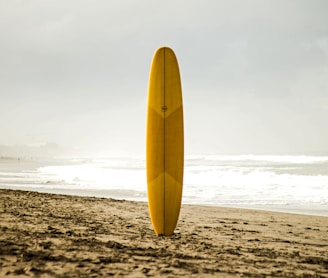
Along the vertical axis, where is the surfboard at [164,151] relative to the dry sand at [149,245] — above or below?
above

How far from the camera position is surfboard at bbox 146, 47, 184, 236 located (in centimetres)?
541

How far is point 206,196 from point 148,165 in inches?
215

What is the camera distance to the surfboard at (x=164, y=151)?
5406mm

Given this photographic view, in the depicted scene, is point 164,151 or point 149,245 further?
point 164,151

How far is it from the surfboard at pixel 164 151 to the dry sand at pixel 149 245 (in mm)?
394

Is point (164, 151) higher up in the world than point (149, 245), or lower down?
higher up

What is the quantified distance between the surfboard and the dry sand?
39cm

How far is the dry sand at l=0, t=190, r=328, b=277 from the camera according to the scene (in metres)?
3.21

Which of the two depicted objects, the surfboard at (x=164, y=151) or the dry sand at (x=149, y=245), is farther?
the surfboard at (x=164, y=151)

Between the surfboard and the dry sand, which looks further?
the surfboard

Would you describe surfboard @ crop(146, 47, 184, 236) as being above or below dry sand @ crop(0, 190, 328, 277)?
above

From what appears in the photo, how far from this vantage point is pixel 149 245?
4.24 m

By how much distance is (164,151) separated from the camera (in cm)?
540

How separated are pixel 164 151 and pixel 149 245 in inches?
65.3
